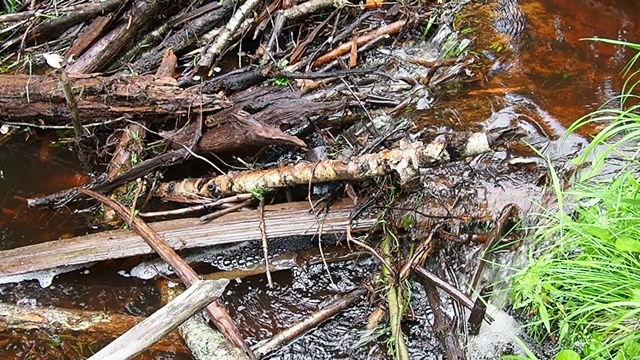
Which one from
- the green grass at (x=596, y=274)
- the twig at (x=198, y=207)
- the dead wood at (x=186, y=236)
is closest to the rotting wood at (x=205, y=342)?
the dead wood at (x=186, y=236)

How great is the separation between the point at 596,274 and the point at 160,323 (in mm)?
1686

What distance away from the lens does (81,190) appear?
3.40 m

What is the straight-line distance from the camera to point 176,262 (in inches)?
115

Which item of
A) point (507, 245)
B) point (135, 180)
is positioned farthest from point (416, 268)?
point (135, 180)

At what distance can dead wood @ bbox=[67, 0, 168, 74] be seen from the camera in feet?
13.4

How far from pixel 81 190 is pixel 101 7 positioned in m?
1.56

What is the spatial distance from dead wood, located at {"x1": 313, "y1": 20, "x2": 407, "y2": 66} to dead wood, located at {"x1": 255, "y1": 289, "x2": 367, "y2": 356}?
191 centimetres

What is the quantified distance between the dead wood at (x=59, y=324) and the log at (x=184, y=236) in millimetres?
287

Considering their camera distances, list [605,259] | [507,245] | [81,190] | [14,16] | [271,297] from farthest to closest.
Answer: [14,16] < [81,190] < [271,297] < [507,245] < [605,259]

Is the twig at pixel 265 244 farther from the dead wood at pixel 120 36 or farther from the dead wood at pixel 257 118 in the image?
the dead wood at pixel 120 36

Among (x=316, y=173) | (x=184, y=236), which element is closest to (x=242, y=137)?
(x=316, y=173)

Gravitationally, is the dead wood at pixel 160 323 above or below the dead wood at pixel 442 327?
above

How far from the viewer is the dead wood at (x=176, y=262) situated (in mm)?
2598

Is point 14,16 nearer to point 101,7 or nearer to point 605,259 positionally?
point 101,7
